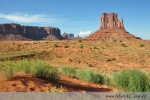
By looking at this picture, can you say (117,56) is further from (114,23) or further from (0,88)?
(114,23)

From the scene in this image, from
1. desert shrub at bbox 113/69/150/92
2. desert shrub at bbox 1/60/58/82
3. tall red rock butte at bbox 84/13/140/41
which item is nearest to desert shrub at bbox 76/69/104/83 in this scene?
desert shrub at bbox 1/60/58/82

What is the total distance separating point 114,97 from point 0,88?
3.36 metres

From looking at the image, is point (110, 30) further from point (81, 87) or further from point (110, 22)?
point (81, 87)

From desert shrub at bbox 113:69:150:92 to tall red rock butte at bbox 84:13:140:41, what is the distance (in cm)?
11638

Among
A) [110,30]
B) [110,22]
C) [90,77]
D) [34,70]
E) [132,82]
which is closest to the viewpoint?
[132,82]

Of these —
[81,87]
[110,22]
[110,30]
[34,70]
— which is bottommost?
[81,87]

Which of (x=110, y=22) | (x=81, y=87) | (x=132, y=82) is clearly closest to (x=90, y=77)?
(x=81, y=87)

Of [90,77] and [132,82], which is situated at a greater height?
[132,82]

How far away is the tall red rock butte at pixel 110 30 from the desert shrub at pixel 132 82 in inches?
4582

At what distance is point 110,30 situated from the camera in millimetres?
151000

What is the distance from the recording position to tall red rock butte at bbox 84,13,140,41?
131988 mm

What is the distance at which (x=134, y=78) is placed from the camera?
10.4 metres

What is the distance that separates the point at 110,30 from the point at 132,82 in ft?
466

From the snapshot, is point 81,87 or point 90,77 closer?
point 81,87
